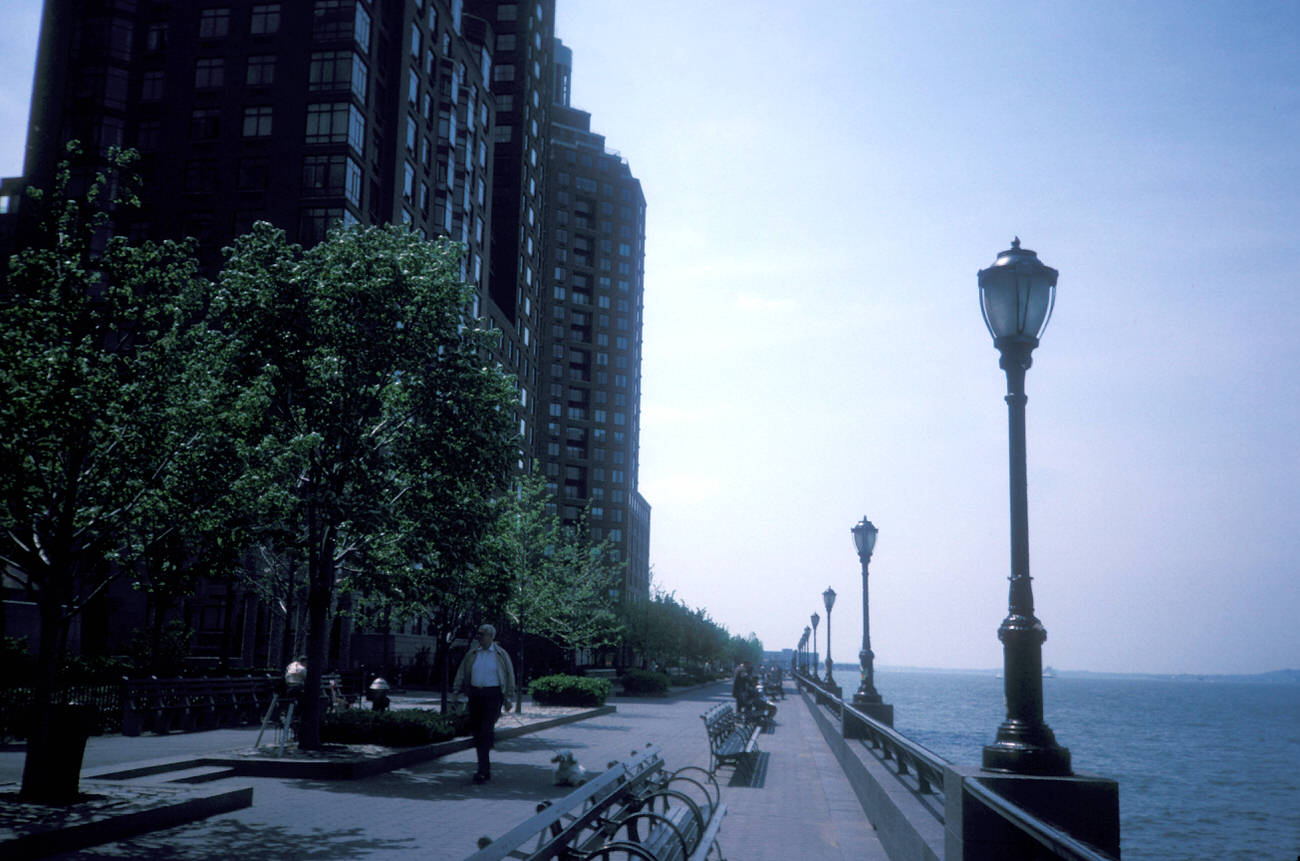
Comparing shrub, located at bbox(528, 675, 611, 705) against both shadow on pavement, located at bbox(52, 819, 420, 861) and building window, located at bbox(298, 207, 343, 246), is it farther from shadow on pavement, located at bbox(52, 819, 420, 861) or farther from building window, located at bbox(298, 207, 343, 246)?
building window, located at bbox(298, 207, 343, 246)

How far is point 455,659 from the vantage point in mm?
64375

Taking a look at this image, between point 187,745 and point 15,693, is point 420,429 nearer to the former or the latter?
point 187,745

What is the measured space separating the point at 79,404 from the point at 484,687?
250 inches

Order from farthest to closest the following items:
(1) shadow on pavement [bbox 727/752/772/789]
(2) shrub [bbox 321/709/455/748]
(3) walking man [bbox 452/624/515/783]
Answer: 1. (2) shrub [bbox 321/709/455/748]
2. (1) shadow on pavement [bbox 727/752/772/789]
3. (3) walking man [bbox 452/624/515/783]

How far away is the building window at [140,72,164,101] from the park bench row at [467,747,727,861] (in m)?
54.6

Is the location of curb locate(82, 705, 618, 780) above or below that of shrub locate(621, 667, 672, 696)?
Answer: above

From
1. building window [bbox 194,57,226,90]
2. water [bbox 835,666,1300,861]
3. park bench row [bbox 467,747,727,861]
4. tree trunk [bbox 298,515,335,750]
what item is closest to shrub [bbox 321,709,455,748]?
tree trunk [bbox 298,515,335,750]

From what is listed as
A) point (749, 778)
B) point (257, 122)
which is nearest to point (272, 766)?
point (749, 778)

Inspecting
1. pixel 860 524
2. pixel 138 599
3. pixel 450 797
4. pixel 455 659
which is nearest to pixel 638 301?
pixel 455 659

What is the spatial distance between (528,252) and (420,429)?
69.4 metres

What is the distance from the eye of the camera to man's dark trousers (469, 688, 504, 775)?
1455cm

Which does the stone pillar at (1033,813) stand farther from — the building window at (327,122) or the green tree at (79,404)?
the building window at (327,122)

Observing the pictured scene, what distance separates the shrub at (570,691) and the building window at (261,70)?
115ft

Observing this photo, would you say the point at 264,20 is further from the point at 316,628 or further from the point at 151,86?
the point at 316,628
